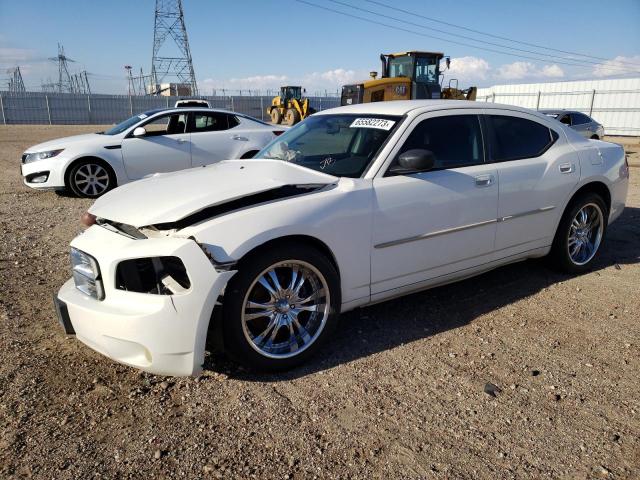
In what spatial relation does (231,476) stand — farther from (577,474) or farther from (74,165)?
(74,165)

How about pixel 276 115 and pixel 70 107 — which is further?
pixel 70 107

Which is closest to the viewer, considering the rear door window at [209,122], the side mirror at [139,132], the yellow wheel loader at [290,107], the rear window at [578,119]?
the side mirror at [139,132]

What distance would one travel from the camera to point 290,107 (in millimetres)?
27672

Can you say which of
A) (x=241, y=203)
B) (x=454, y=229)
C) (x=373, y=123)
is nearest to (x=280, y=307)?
(x=241, y=203)

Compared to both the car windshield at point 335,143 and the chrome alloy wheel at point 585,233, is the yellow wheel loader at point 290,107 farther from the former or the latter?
the car windshield at point 335,143

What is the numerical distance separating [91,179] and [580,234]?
7292 mm

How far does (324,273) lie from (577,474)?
165 centimetres

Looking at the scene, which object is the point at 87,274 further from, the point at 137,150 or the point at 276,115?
the point at 276,115

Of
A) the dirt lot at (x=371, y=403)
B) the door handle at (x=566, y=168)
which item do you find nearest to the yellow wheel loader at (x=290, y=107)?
the door handle at (x=566, y=168)

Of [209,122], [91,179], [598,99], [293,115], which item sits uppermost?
[598,99]

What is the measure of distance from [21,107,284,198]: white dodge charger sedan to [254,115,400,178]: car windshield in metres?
4.85

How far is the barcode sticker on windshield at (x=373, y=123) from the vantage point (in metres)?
3.70

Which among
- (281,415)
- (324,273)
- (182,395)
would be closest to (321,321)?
(324,273)

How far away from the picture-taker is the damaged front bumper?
8.75ft
